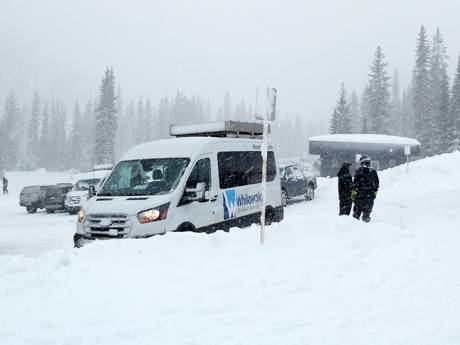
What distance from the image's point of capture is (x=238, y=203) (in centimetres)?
1098

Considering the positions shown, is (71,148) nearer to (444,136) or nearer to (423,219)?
(444,136)

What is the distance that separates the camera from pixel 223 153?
10.8 metres

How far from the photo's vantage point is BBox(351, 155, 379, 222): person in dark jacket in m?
12.1

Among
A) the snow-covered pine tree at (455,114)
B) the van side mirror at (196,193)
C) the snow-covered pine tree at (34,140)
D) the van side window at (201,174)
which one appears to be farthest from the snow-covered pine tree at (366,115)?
the snow-covered pine tree at (34,140)

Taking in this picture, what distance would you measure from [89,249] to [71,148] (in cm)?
10172

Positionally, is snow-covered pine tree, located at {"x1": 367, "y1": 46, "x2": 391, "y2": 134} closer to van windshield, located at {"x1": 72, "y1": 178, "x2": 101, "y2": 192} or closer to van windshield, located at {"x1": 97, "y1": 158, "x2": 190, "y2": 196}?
van windshield, located at {"x1": 72, "y1": 178, "x2": 101, "y2": 192}

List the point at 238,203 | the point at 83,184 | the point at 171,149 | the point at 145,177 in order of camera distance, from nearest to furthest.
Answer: the point at 145,177, the point at 171,149, the point at 238,203, the point at 83,184

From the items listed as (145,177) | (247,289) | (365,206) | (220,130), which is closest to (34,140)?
(220,130)

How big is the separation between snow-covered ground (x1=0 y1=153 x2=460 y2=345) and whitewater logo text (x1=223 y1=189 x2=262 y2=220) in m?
1.80

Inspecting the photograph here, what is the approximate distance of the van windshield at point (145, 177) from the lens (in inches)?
367

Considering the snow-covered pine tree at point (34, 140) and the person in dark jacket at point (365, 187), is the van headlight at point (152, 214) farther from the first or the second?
the snow-covered pine tree at point (34, 140)

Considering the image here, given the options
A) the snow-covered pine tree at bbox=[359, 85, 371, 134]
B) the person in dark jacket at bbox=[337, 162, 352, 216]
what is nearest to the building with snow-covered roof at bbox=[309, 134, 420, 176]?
the snow-covered pine tree at bbox=[359, 85, 371, 134]

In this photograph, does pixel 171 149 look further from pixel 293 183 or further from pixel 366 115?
pixel 366 115

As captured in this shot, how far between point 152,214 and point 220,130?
12.3 feet
